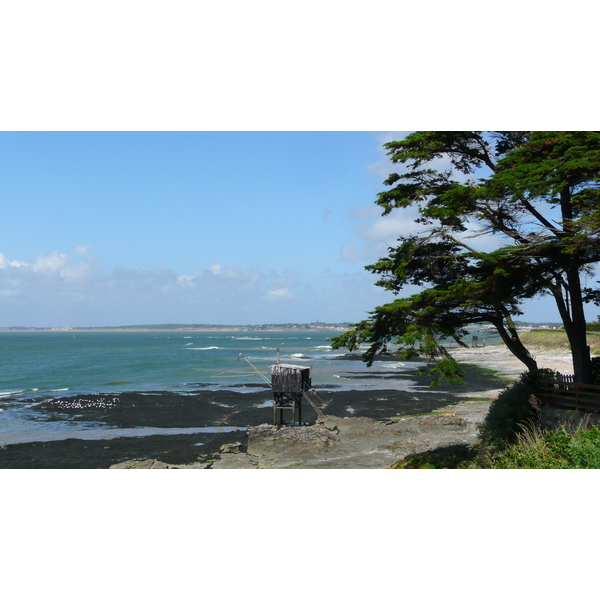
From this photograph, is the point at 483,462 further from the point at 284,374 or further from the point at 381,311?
the point at 284,374

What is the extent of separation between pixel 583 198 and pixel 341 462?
13612 millimetres

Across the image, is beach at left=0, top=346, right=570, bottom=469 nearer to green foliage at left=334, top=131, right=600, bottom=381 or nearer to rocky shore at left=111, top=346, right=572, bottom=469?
rocky shore at left=111, top=346, right=572, bottom=469

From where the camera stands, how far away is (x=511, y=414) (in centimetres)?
1502

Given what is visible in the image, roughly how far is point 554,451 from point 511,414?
319 cm

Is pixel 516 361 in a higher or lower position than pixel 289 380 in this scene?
lower

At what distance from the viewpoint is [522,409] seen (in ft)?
48.9

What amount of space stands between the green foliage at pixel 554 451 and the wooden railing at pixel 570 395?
3.94 feet

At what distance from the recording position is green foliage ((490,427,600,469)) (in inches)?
419

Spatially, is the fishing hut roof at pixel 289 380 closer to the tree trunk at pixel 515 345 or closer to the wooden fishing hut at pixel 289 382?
the wooden fishing hut at pixel 289 382

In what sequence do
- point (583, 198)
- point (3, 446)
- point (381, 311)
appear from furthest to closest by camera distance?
1. point (3, 446)
2. point (381, 311)
3. point (583, 198)

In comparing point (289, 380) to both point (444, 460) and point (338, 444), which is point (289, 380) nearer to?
point (338, 444)

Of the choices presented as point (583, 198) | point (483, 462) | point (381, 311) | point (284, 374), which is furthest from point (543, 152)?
point (284, 374)

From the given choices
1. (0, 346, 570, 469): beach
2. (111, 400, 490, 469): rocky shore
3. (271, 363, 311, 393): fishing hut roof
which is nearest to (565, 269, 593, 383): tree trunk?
(111, 400, 490, 469): rocky shore

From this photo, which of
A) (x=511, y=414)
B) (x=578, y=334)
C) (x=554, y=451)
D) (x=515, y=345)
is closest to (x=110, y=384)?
(x=515, y=345)
